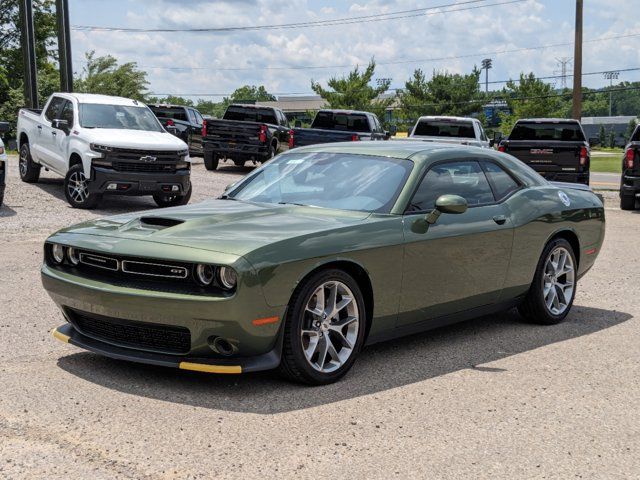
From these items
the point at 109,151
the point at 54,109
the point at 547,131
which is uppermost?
the point at 54,109

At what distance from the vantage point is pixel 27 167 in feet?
62.0

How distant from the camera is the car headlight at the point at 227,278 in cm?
505

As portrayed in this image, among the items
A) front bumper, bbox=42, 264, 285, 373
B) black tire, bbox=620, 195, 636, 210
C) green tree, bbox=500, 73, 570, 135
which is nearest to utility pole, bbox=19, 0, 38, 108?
black tire, bbox=620, 195, 636, 210

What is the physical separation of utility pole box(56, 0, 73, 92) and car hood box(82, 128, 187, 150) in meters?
18.2

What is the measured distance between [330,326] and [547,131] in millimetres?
16955

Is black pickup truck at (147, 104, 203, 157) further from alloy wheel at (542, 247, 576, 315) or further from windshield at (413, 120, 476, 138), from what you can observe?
alloy wheel at (542, 247, 576, 315)

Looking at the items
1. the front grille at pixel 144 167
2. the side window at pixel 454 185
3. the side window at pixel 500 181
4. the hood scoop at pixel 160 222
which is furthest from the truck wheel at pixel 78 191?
the hood scoop at pixel 160 222

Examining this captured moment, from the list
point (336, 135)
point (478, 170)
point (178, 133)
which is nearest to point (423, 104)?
point (178, 133)

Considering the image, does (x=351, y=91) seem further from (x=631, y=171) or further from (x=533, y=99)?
(x=631, y=171)

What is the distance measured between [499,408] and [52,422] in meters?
2.45

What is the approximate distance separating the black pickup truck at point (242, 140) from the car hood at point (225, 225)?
18.3 m

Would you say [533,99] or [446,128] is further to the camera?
[533,99]

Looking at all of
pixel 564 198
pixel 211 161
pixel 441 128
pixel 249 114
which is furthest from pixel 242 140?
pixel 564 198

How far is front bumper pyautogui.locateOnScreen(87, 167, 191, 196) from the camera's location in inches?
597
